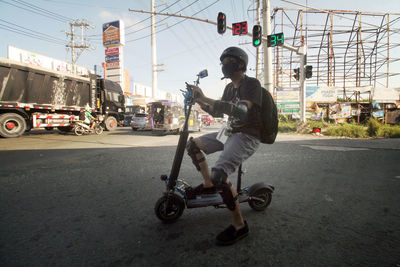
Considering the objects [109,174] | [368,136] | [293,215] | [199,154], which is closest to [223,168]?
[199,154]

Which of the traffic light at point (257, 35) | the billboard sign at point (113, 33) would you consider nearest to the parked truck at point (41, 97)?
the traffic light at point (257, 35)

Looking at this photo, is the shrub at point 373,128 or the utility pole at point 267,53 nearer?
the shrub at point 373,128

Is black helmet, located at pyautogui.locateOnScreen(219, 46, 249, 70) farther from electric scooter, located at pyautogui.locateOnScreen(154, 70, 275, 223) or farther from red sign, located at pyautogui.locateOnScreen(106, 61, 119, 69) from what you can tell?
red sign, located at pyautogui.locateOnScreen(106, 61, 119, 69)

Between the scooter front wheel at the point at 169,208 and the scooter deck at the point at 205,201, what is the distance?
9cm

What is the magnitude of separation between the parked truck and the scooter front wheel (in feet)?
37.6

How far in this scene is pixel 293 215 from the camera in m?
2.24

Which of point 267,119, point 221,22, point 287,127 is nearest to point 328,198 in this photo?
point 267,119

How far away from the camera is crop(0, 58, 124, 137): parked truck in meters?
9.80

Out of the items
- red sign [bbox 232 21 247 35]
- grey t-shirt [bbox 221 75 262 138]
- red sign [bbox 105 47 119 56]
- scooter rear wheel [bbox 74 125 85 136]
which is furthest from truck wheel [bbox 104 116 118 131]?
Result: red sign [bbox 105 47 119 56]

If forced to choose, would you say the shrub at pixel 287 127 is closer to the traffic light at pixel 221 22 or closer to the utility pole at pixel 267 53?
the utility pole at pixel 267 53

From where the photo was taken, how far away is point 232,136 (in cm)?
202

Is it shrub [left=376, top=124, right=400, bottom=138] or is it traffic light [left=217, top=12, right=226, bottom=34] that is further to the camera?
traffic light [left=217, top=12, right=226, bottom=34]

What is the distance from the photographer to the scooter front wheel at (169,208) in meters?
2.06

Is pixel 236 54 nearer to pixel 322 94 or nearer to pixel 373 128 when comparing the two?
pixel 373 128
